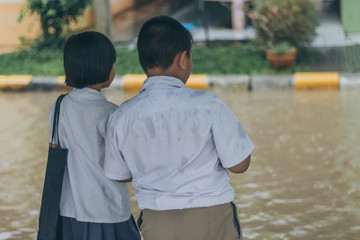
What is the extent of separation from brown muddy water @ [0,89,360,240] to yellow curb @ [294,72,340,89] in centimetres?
15

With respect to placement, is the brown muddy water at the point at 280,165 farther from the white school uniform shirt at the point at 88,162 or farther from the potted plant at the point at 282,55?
the white school uniform shirt at the point at 88,162

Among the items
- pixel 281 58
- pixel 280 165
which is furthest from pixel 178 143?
pixel 281 58

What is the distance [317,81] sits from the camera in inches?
310

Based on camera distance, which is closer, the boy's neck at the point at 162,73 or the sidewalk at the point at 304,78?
the boy's neck at the point at 162,73

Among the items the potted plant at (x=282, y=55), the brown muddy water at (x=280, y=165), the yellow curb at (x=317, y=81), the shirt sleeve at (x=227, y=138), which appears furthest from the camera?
the potted plant at (x=282, y=55)

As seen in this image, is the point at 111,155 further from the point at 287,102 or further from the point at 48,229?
the point at 287,102

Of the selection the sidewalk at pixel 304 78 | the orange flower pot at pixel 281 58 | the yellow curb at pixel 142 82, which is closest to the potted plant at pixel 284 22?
the orange flower pot at pixel 281 58

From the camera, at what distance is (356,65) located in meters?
8.43

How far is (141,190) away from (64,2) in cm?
778

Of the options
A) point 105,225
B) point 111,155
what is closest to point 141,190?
point 111,155

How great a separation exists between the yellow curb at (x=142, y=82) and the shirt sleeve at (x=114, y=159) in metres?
5.61

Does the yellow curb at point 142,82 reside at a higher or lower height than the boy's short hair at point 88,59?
lower

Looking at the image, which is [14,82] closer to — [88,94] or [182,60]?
[88,94]

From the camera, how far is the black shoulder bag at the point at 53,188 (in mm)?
2760
